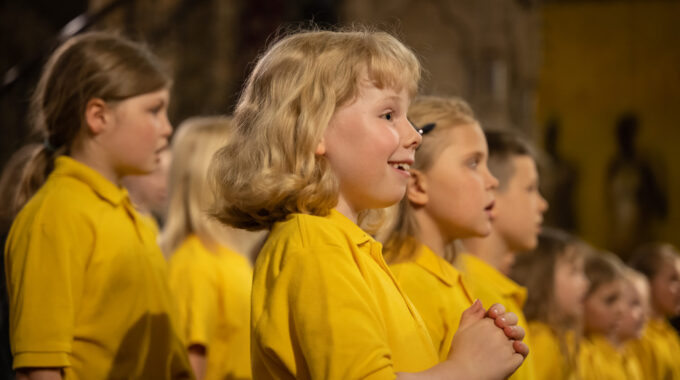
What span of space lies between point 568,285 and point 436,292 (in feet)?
6.56

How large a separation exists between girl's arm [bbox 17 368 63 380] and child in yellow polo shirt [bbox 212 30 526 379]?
689 mm

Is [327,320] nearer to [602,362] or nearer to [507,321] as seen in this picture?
[507,321]

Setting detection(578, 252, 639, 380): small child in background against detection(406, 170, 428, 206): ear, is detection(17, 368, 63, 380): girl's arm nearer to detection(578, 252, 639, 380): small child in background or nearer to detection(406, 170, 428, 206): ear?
detection(406, 170, 428, 206): ear

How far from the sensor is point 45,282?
244 cm

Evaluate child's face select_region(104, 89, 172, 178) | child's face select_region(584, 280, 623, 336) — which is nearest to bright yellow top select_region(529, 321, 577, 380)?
child's face select_region(584, 280, 623, 336)

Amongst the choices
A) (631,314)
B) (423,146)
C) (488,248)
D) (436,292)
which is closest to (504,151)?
(488,248)

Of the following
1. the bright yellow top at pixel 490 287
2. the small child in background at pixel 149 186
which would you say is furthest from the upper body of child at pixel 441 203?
the small child in background at pixel 149 186

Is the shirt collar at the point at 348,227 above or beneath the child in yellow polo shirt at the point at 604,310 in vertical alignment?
above

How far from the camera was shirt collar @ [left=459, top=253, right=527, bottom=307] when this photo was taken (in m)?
3.12

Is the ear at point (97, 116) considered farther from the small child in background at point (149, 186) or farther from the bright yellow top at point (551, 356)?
the bright yellow top at point (551, 356)

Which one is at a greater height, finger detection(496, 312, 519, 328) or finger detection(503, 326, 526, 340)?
finger detection(496, 312, 519, 328)

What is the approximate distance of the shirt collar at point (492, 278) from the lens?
3121mm

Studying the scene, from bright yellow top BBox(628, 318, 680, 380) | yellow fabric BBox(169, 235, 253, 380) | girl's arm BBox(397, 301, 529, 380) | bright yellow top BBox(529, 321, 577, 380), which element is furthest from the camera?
bright yellow top BBox(628, 318, 680, 380)

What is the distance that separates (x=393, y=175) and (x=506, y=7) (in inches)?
333
